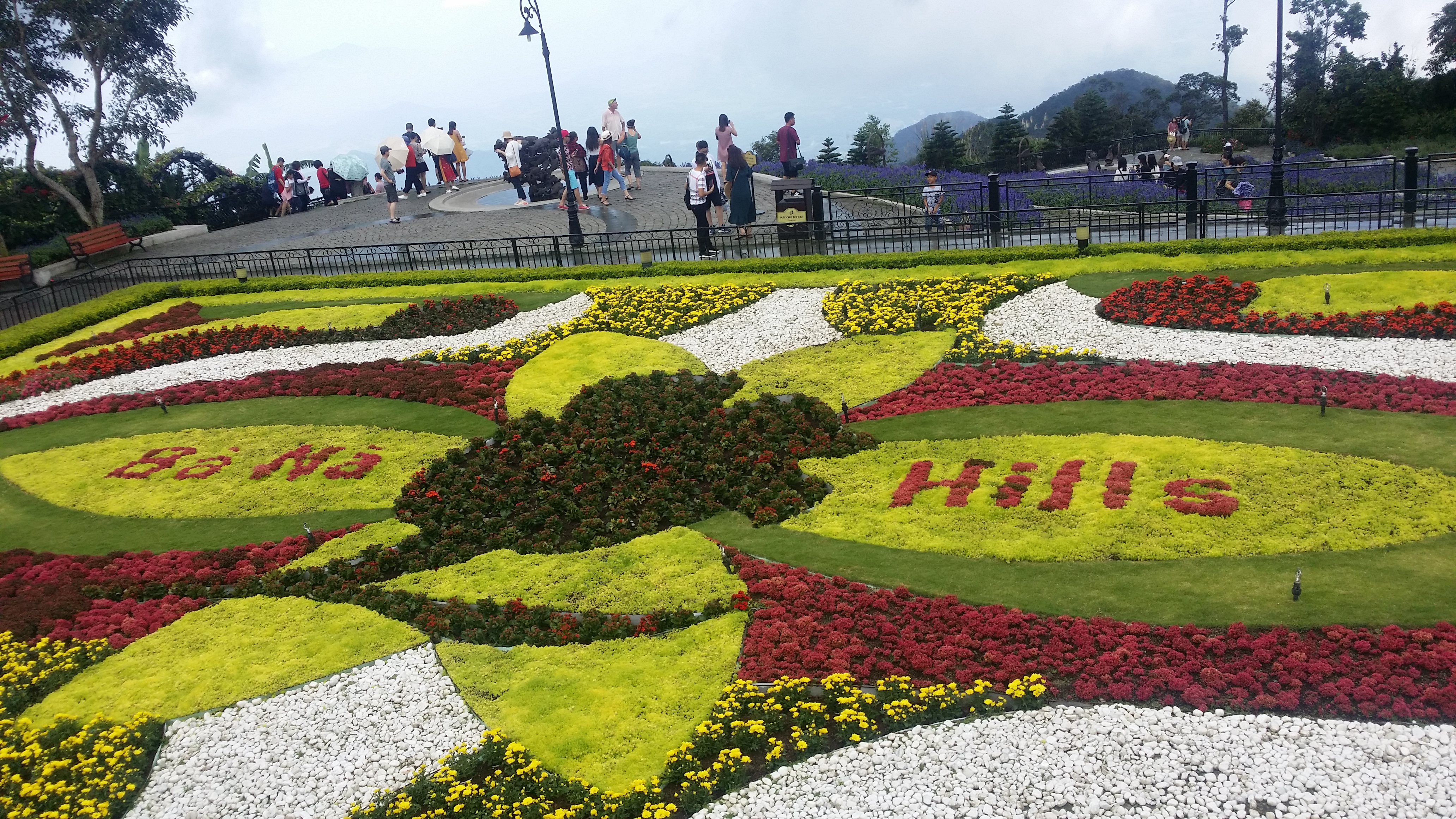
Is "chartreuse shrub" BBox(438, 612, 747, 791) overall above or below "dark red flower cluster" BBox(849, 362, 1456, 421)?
below

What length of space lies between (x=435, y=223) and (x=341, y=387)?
55.7 ft

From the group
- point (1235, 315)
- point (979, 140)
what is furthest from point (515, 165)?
point (979, 140)

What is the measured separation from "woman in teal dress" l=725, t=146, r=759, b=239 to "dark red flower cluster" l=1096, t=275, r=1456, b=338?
944 centimetres

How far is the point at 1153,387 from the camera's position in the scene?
13.8 m

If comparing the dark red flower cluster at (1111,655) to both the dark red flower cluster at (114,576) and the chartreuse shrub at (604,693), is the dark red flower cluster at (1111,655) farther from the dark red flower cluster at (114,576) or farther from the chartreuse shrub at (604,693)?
the dark red flower cluster at (114,576)

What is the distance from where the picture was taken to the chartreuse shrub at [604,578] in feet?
32.8

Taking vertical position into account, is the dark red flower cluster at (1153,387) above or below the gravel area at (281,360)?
below

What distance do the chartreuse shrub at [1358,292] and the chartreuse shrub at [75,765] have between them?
16048mm

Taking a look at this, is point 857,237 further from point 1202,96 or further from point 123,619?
point 1202,96

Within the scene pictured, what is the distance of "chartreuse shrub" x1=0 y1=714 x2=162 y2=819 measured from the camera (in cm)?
786

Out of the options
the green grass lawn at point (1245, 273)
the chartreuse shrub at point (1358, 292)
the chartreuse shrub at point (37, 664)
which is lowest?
the chartreuse shrub at point (37, 664)

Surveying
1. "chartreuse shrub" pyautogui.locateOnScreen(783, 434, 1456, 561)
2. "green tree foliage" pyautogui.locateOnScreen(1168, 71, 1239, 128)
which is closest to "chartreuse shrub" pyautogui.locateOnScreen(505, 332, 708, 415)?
"chartreuse shrub" pyautogui.locateOnScreen(783, 434, 1456, 561)

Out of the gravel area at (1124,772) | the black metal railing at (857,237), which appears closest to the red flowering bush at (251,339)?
the black metal railing at (857,237)

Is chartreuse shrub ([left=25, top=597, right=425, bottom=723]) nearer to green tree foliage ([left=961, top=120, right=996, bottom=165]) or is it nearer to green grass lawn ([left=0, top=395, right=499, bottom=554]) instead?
green grass lawn ([left=0, top=395, right=499, bottom=554])
